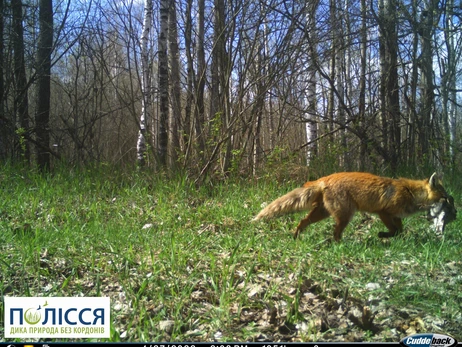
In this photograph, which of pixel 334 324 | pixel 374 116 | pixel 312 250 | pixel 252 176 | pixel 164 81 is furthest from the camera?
pixel 374 116

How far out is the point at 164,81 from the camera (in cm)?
977

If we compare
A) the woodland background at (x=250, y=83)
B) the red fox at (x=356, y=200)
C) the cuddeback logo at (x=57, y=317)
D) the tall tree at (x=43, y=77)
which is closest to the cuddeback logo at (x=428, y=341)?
the cuddeback logo at (x=57, y=317)

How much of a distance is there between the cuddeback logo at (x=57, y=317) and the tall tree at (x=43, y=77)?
29.0 feet

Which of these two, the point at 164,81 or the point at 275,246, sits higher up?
the point at 164,81

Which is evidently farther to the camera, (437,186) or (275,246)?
(437,186)

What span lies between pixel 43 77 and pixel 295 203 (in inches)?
383

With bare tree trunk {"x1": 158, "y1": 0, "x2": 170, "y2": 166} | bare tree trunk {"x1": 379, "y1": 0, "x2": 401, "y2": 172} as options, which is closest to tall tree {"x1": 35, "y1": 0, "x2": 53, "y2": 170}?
bare tree trunk {"x1": 158, "y1": 0, "x2": 170, "y2": 166}

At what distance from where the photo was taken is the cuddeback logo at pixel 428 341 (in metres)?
2.77

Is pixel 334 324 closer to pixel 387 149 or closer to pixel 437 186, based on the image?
pixel 437 186

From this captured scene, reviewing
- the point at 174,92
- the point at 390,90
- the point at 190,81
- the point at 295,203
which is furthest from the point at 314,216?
the point at 390,90

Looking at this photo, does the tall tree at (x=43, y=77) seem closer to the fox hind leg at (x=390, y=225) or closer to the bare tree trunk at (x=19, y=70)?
the bare tree trunk at (x=19, y=70)

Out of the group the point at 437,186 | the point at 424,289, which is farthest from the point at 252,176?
the point at 424,289

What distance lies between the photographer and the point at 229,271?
4.11 meters

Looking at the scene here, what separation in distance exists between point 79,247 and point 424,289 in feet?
13.3
